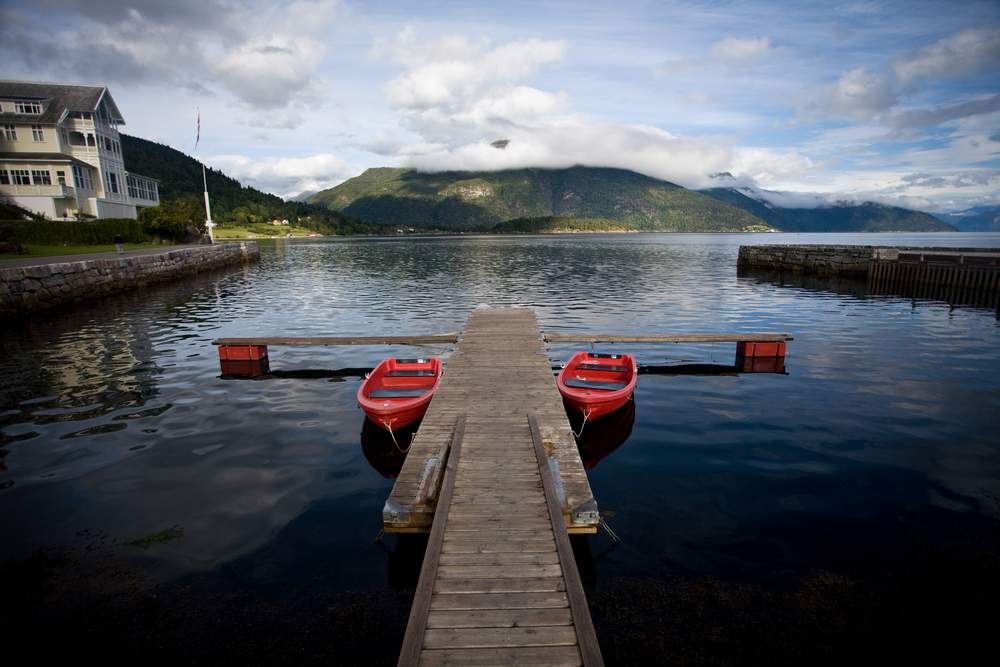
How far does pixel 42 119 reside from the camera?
63.5 meters

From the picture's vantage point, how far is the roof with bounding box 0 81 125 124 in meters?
64.1

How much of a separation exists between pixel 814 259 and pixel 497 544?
60843 millimetres

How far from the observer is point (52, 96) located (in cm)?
6681

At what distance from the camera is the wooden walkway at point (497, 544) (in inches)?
207

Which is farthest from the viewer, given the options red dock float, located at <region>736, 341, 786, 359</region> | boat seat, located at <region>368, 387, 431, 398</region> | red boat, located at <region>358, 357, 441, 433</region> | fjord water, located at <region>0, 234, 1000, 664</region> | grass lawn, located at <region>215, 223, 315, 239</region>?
grass lawn, located at <region>215, 223, 315, 239</region>

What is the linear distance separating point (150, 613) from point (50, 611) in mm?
1423

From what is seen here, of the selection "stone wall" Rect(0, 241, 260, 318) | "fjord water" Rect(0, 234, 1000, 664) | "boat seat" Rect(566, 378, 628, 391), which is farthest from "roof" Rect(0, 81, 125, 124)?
"boat seat" Rect(566, 378, 628, 391)

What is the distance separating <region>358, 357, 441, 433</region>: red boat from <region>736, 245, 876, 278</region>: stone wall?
5035cm

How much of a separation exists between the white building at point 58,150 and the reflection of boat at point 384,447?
7088 cm

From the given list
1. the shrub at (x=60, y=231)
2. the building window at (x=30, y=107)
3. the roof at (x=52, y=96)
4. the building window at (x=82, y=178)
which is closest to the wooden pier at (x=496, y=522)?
the shrub at (x=60, y=231)

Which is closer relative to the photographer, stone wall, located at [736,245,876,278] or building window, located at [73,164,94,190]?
stone wall, located at [736,245,876,278]

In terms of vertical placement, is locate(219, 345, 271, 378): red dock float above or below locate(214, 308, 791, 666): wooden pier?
below

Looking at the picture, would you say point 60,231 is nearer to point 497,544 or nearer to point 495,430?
point 495,430

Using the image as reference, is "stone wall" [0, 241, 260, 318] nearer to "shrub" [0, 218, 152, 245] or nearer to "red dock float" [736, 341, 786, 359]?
"shrub" [0, 218, 152, 245]
